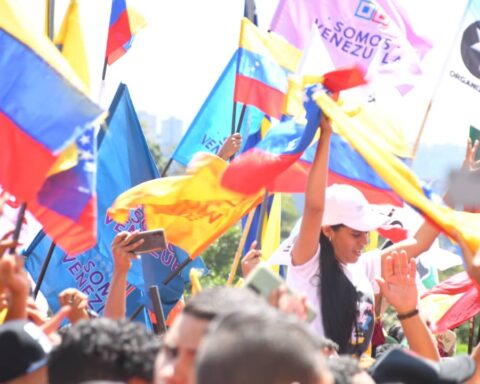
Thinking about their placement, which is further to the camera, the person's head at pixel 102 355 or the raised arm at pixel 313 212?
the raised arm at pixel 313 212

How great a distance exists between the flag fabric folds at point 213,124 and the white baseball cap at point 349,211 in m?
3.67

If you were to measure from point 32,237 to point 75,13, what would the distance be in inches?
75.7

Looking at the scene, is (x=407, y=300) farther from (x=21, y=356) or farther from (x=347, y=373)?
(x=21, y=356)

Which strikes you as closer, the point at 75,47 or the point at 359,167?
the point at 75,47

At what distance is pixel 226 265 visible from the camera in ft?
61.7

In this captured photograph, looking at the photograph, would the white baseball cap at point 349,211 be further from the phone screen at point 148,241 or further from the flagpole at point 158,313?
the flagpole at point 158,313

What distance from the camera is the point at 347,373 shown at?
3373mm

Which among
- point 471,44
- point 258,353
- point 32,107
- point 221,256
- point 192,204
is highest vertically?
point 258,353

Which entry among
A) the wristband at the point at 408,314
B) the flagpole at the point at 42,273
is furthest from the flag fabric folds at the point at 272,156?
the flagpole at the point at 42,273

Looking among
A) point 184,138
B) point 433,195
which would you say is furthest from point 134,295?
point 433,195

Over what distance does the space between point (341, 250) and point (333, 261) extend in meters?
0.19

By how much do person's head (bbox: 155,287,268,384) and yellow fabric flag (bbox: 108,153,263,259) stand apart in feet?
8.21

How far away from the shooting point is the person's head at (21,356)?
11.6 feet

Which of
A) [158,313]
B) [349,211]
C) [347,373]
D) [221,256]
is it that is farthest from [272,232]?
[221,256]
